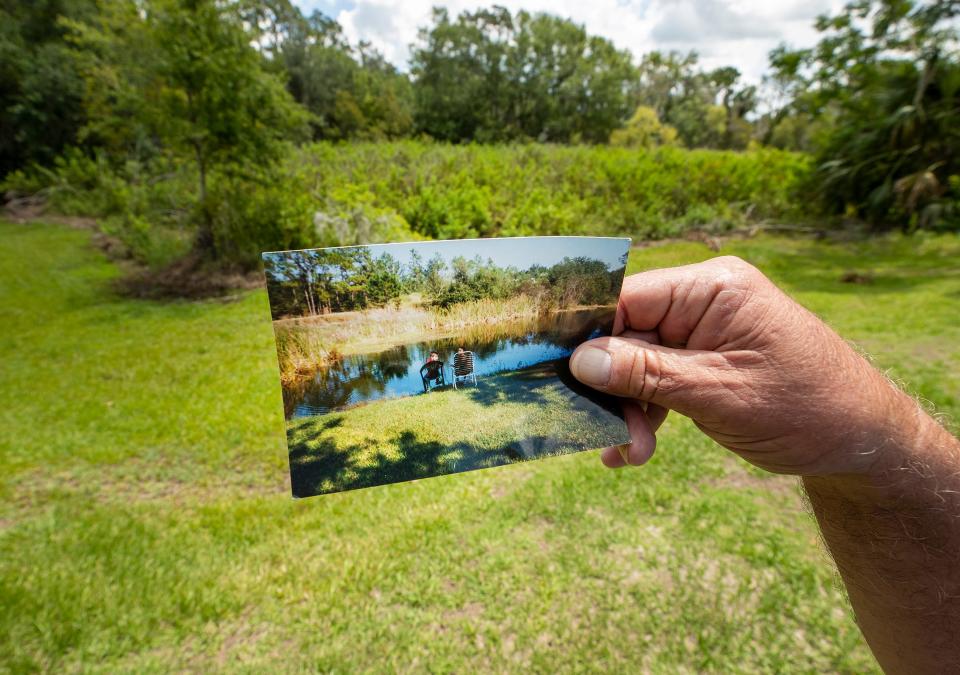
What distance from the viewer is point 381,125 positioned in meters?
22.8

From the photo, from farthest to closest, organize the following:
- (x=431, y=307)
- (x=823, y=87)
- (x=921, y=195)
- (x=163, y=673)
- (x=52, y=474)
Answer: (x=823, y=87) < (x=921, y=195) < (x=52, y=474) < (x=163, y=673) < (x=431, y=307)

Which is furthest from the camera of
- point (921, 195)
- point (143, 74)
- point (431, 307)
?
point (921, 195)

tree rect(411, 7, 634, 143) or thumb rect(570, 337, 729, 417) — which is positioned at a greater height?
tree rect(411, 7, 634, 143)

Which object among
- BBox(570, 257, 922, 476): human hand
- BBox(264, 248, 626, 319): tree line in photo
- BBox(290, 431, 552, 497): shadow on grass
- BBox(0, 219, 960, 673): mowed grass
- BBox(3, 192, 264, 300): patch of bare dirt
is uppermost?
BBox(264, 248, 626, 319): tree line in photo

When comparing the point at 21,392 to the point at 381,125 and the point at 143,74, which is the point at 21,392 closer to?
the point at 143,74

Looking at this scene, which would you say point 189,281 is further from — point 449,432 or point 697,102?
point 697,102

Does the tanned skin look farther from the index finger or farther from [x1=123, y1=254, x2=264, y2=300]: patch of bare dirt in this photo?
[x1=123, y1=254, x2=264, y2=300]: patch of bare dirt

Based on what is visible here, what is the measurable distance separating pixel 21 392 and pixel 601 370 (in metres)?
6.45

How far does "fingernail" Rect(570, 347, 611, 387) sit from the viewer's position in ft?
3.74

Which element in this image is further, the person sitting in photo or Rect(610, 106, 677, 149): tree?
Rect(610, 106, 677, 149): tree

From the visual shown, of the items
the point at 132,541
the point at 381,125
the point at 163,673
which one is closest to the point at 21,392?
the point at 132,541

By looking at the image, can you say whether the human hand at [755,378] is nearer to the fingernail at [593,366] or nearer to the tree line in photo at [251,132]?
the fingernail at [593,366]

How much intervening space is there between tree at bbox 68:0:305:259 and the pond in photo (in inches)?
326

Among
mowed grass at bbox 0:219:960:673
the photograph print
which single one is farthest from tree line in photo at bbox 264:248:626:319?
mowed grass at bbox 0:219:960:673
